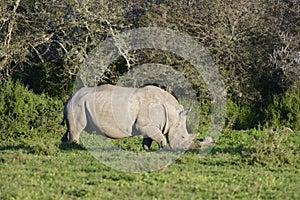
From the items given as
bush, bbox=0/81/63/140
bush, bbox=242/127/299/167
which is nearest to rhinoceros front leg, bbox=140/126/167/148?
bush, bbox=242/127/299/167

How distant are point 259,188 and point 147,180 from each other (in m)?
1.57

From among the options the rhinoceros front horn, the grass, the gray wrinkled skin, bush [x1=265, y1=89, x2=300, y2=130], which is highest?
bush [x1=265, y1=89, x2=300, y2=130]

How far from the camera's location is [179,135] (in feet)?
43.4

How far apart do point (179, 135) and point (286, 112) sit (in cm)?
953

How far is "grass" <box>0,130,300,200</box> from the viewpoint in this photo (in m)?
8.95

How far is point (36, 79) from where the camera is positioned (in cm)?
2331

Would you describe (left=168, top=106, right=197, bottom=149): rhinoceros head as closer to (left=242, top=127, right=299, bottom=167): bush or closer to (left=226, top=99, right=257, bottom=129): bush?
(left=242, top=127, right=299, bottom=167): bush

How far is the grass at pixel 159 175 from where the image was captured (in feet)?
29.3

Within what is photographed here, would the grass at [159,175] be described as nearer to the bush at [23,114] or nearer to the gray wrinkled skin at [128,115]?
the gray wrinkled skin at [128,115]

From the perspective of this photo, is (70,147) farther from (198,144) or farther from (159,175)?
(159,175)

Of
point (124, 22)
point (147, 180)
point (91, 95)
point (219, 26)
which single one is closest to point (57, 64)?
point (124, 22)

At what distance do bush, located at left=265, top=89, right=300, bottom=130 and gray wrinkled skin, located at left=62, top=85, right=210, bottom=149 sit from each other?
9.10 metres

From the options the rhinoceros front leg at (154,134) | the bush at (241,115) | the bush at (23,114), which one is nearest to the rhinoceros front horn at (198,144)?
the rhinoceros front leg at (154,134)

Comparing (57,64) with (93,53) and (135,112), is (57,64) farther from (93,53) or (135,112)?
(135,112)
